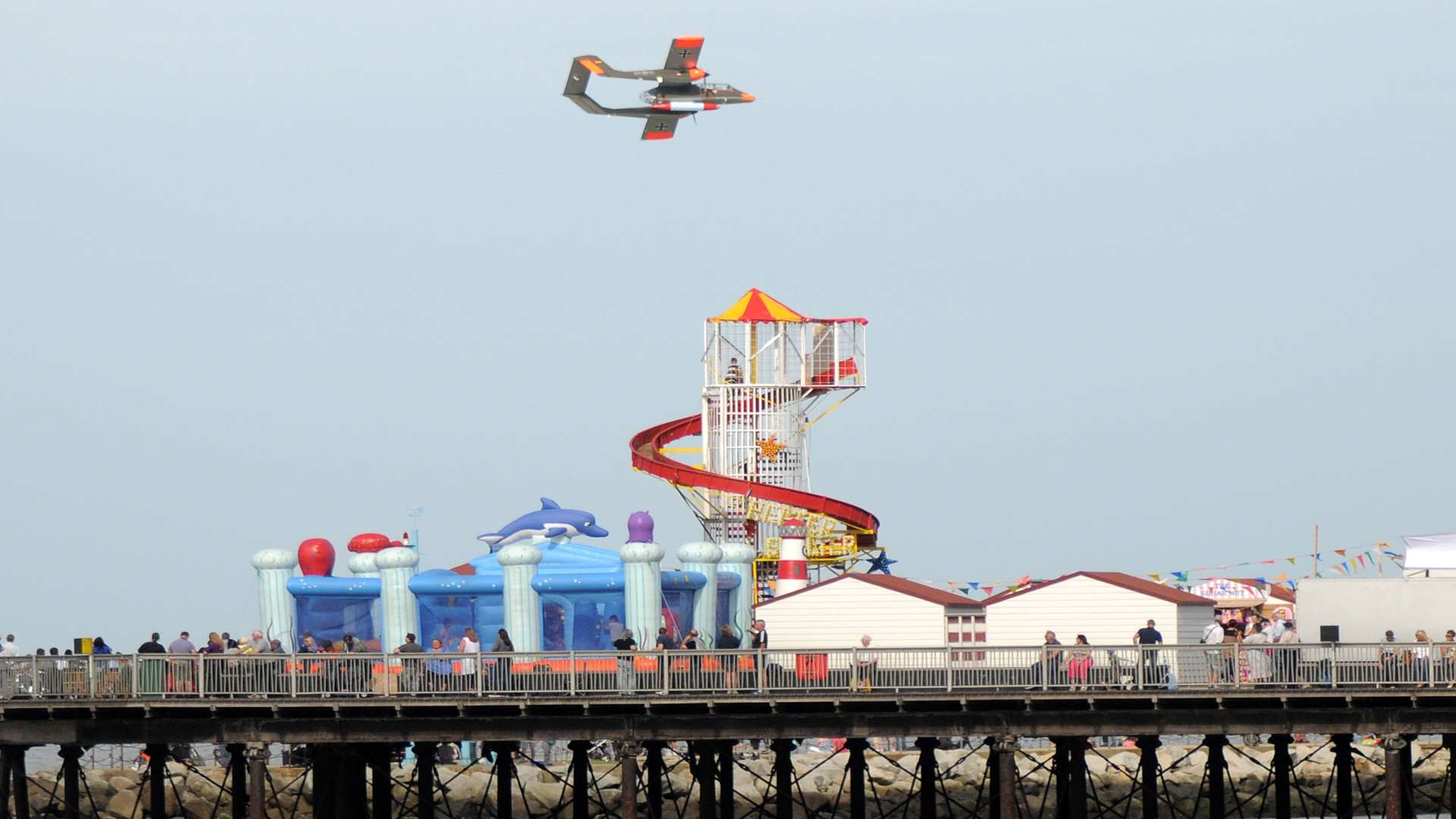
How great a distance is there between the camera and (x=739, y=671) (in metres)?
38.8

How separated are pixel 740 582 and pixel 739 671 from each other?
1763 centimetres

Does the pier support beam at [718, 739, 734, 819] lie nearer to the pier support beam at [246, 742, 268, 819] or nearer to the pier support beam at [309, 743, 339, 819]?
the pier support beam at [309, 743, 339, 819]

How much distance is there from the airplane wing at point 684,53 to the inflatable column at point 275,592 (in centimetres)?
1475

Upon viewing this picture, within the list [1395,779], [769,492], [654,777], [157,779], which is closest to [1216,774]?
[1395,779]

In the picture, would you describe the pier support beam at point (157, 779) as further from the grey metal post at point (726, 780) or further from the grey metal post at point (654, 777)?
the grey metal post at point (726, 780)

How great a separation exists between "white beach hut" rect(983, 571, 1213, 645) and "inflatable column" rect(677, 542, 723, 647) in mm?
8555

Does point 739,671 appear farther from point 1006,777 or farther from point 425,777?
point 425,777

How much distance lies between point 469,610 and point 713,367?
28.6m

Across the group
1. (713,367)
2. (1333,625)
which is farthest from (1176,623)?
(713,367)

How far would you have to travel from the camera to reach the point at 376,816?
43.2 m

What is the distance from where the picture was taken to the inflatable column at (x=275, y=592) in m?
52.9

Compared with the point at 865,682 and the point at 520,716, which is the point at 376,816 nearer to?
the point at 520,716

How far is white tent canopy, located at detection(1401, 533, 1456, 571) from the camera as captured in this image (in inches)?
1700

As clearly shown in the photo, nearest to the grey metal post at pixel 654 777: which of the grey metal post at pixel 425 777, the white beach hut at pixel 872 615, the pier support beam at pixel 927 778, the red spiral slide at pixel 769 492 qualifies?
the grey metal post at pixel 425 777
